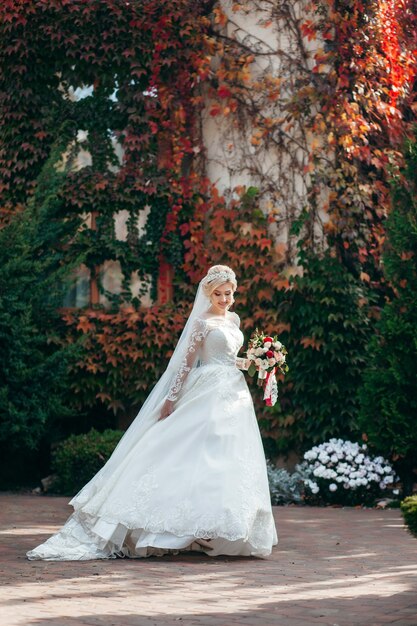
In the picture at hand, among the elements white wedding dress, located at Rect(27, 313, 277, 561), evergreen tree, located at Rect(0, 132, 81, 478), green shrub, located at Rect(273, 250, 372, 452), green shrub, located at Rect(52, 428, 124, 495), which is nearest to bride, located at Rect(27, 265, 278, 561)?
white wedding dress, located at Rect(27, 313, 277, 561)

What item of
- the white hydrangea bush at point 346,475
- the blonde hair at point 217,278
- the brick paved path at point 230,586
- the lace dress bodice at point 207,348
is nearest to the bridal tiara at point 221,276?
the blonde hair at point 217,278

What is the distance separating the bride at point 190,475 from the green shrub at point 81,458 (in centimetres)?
377

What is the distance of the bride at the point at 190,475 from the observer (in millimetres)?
7098

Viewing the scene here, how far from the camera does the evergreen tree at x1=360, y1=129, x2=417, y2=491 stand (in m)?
10.7

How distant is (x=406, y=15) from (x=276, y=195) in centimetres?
288

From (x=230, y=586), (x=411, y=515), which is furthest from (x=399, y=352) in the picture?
(x=411, y=515)

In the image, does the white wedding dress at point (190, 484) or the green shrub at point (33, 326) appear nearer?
the white wedding dress at point (190, 484)

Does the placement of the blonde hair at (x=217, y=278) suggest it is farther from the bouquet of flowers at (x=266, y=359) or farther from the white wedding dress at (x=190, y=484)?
the bouquet of flowers at (x=266, y=359)

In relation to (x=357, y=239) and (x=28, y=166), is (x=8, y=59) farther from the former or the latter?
(x=357, y=239)

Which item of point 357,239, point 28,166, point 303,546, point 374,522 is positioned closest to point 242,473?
point 303,546

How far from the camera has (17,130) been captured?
12617mm

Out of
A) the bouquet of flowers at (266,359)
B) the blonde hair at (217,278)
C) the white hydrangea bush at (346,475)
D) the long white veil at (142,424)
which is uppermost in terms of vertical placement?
the blonde hair at (217,278)

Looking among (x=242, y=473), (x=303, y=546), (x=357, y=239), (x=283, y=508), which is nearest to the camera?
(x=242, y=473)

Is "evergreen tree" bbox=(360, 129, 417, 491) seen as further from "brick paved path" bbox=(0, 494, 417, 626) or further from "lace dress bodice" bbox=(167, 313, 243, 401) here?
"lace dress bodice" bbox=(167, 313, 243, 401)
